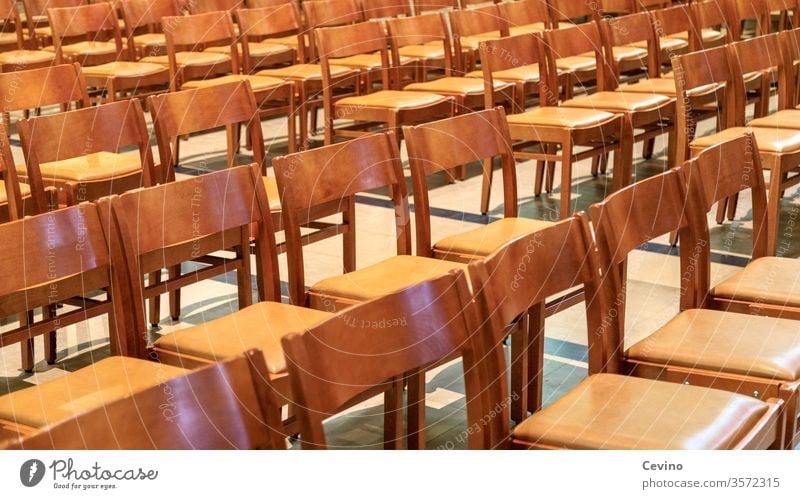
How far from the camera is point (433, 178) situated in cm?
603

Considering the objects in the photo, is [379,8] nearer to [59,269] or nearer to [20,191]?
[20,191]

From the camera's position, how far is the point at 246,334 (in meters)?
2.80

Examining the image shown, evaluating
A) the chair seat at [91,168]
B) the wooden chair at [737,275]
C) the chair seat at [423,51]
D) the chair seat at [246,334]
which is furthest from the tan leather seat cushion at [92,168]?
the chair seat at [423,51]

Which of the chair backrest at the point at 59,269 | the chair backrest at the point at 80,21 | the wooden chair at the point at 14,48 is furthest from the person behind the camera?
the wooden chair at the point at 14,48

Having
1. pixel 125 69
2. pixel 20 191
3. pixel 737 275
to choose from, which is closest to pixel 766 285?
pixel 737 275

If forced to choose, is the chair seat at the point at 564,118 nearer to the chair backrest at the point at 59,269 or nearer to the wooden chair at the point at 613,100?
the wooden chair at the point at 613,100

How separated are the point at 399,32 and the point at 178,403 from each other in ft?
14.5

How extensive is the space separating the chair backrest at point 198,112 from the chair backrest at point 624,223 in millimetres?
1663

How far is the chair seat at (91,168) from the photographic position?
4.27 metres

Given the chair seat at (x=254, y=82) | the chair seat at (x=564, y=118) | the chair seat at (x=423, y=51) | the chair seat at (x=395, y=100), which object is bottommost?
the chair seat at (x=564, y=118)

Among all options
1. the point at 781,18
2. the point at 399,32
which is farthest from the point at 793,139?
the point at 781,18

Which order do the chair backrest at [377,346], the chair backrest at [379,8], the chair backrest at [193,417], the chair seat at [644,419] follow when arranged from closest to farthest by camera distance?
the chair backrest at [193,417]
the chair backrest at [377,346]
the chair seat at [644,419]
the chair backrest at [379,8]

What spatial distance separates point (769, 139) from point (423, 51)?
2.69 meters

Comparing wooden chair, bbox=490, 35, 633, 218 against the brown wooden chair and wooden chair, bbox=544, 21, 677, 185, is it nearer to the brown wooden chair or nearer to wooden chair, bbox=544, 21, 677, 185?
wooden chair, bbox=544, 21, 677, 185
